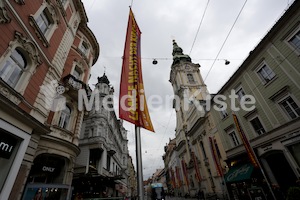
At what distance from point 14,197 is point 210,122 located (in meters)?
21.1

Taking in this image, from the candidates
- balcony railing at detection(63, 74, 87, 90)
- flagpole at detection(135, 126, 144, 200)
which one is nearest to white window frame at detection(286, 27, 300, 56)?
flagpole at detection(135, 126, 144, 200)

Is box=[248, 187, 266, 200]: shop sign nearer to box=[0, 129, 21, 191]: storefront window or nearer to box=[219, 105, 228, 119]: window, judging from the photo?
box=[219, 105, 228, 119]: window

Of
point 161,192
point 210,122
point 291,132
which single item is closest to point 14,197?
point 291,132

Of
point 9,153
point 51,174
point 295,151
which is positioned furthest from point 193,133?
point 9,153

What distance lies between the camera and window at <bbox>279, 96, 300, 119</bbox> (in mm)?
10359

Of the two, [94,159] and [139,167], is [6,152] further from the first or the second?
[94,159]

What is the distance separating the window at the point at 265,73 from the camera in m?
12.1

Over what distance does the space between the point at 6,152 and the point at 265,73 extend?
17.1 metres

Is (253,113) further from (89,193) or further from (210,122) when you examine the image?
(89,193)

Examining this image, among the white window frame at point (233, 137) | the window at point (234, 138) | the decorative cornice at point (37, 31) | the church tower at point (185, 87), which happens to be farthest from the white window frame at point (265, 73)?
the church tower at point (185, 87)

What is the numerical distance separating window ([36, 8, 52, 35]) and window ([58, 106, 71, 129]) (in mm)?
5460

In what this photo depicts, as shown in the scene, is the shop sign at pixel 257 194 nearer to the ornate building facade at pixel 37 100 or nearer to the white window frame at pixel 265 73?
the white window frame at pixel 265 73

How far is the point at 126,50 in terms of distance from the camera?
5258mm

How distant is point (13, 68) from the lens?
7273mm
